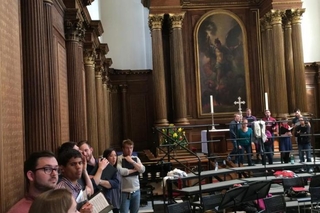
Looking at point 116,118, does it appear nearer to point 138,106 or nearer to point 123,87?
point 138,106

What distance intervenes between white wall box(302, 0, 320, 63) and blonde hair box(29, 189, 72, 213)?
60.9ft

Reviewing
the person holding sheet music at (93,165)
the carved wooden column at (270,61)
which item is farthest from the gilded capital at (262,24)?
the person holding sheet music at (93,165)

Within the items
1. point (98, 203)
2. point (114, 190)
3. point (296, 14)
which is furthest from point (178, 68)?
point (98, 203)

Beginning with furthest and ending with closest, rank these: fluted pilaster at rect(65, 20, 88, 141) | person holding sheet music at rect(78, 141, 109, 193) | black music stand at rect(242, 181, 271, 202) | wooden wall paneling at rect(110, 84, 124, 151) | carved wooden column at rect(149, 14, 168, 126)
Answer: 1. wooden wall paneling at rect(110, 84, 124, 151)
2. carved wooden column at rect(149, 14, 168, 126)
3. fluted pilaster at rect(65, 20, 88, 141)
4. black music stand at rect(242, 181, 271, 202)
5. person holding sheet music at rect(78, 141, 109, 193)

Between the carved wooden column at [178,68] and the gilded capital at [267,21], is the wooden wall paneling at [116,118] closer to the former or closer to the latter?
the carved wooden column at [178,68]

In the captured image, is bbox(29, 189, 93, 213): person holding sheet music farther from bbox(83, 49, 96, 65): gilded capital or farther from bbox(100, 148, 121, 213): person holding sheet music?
bbox(83, 49, 96, 65): gilded capital

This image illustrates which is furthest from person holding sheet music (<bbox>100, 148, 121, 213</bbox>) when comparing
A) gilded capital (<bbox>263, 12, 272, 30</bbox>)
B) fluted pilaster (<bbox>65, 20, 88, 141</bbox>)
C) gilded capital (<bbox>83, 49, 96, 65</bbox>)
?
gilded capital (<bbox>263, 12, 272, 30</bbox>)

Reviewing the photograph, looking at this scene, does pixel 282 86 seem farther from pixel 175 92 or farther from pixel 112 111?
pixel 112 111

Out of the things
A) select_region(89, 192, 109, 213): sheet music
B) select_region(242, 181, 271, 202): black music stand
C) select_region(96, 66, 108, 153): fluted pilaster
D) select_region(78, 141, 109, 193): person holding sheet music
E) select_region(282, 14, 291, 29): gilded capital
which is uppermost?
select_region(282, 14, 291, 29): gilded capital

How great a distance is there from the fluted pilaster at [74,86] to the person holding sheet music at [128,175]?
2.35 m

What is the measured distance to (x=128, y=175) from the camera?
21.7 feet

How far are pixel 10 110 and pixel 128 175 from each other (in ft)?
10.1

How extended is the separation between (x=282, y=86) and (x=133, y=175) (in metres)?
11.2

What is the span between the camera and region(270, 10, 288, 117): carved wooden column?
16.3 meters
